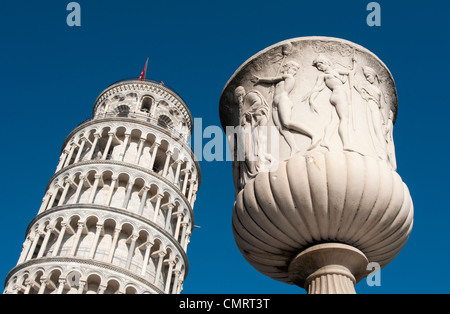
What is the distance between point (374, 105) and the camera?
438 centimetres

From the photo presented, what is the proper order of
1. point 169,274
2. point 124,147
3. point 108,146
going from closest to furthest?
point 169,274
point 108,146
point 124,147

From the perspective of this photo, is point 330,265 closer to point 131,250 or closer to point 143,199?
point 131,250

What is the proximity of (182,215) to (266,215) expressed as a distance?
26710mm

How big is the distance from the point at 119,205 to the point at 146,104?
10.2 metres

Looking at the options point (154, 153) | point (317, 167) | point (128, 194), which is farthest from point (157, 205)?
point (317, 167)

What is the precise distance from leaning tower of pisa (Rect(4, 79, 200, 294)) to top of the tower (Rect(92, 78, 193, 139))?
0.07m

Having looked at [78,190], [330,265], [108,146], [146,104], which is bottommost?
[330,265]

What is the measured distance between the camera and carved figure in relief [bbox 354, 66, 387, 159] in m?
4.06

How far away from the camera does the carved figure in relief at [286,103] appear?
3.94 metres

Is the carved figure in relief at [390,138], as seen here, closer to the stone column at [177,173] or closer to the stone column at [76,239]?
the stone column at [76,239]

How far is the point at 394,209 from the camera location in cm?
365

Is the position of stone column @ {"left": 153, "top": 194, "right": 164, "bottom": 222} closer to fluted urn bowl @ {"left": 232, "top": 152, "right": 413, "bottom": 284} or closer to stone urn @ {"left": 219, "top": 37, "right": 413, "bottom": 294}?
stone urn @ {"left": 219, "top": 37, "right": 413, "bottom": 294}

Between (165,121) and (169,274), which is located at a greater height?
(165,121)

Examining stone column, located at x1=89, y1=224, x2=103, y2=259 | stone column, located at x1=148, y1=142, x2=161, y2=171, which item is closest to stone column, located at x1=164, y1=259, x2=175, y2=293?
stone column, located at x1=89, y1=224, x2=103, y2=259
